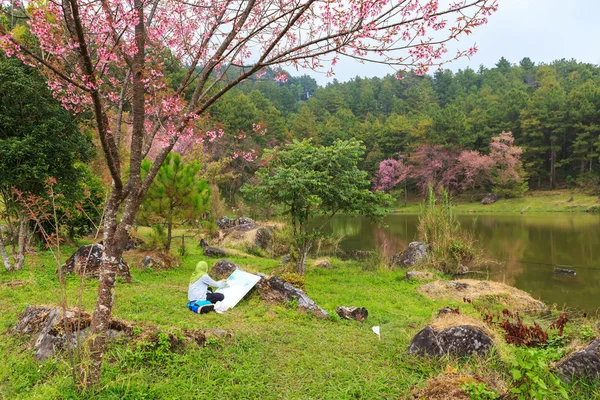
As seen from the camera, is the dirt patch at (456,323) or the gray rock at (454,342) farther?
the dirt patch at (456,323)

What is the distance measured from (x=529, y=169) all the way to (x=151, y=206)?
125 ft

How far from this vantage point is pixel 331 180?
9.88m

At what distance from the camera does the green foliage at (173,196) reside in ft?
32.2

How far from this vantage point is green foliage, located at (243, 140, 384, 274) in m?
9.45

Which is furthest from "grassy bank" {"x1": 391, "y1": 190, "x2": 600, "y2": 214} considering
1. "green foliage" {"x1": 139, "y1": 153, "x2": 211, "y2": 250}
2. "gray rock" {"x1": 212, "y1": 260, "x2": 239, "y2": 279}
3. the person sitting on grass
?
the person sitting on grass

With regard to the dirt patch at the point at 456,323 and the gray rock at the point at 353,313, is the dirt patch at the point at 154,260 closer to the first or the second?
the gray rock at the point at 353,313

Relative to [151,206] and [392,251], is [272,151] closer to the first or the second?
[151,206]

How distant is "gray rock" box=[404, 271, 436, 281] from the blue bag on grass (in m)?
5.96

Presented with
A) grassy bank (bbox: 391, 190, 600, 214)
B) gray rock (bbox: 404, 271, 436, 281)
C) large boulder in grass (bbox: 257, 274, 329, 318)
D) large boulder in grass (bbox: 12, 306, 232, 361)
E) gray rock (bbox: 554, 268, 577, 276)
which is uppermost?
large boulder in grass (bbox: 12, 306, 232, 361)

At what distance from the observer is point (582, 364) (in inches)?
138

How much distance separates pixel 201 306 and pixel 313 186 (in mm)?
4506

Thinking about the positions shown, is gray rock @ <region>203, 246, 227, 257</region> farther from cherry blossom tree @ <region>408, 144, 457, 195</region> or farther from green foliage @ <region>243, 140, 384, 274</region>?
cherry blossom tree @ <region>408, 144, 457, 195</region>

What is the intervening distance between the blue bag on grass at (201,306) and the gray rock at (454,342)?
128 inches

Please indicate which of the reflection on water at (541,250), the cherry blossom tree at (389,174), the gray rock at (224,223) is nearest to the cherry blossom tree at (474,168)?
the cherry blossom tree at (389,174)
